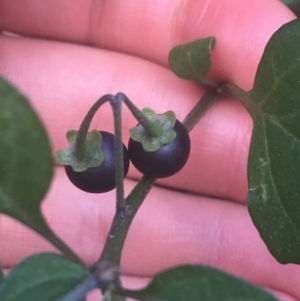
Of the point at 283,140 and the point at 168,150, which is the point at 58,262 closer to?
the point at 168,150

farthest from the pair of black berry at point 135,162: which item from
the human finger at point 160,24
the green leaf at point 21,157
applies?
the human finger at point 160,24

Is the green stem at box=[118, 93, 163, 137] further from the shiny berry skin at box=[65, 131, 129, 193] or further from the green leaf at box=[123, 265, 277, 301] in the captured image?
the green leaf at box=[123, 265, 277, 301]

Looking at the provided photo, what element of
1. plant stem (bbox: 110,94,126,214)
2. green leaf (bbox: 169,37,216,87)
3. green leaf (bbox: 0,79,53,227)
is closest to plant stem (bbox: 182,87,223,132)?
green leaf (bbox: 169,37,216,87)

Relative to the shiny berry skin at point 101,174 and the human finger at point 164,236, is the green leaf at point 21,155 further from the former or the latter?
the human finger at point 164,236

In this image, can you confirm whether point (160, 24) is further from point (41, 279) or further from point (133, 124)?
point (41, 279)

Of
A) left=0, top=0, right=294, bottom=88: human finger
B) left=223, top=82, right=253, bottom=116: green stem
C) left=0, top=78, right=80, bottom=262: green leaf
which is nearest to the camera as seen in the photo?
left=0, top=78, right=80, bottom=262: green leaf

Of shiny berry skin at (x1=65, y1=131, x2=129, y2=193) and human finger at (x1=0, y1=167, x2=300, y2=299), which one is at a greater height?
shiny berry skin at (x1=65, y1=131, x2=129, y2=193)
